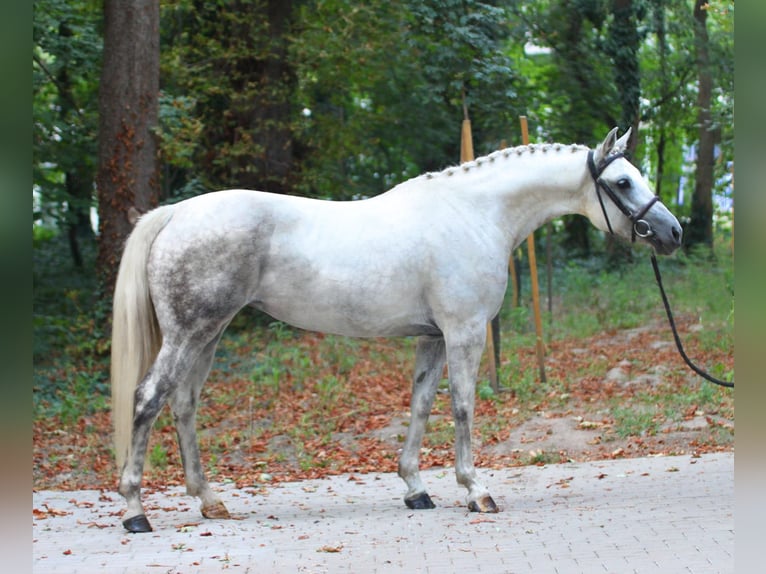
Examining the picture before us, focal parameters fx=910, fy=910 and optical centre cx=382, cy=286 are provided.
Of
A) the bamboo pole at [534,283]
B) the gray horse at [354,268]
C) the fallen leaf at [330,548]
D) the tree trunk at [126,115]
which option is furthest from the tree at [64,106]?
the fallen leaf at [330,548]

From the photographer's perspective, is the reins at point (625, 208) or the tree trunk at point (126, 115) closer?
the reins at point (625, 208)

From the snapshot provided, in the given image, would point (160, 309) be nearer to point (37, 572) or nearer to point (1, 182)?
point (37, 572)

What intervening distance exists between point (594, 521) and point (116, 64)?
24.9 feet

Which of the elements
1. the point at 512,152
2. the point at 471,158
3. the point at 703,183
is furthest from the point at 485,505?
the point at 703,183

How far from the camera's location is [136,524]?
544 cm

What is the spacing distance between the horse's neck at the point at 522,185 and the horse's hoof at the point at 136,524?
2.85 metres

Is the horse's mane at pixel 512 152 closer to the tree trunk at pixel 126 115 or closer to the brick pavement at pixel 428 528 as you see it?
the brick pavement at pixel 428 528

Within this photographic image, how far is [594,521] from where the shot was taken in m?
5.47

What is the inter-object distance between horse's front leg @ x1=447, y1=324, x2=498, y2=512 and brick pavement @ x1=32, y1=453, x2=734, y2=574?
0.15 meters

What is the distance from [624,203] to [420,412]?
192 cm

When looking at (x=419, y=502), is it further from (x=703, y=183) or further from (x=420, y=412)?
(x=703, y=183)

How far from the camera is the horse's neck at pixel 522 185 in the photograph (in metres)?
6.00

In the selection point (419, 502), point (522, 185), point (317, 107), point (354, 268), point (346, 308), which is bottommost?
point (419, 502)

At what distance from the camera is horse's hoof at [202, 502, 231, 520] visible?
5812 mm
